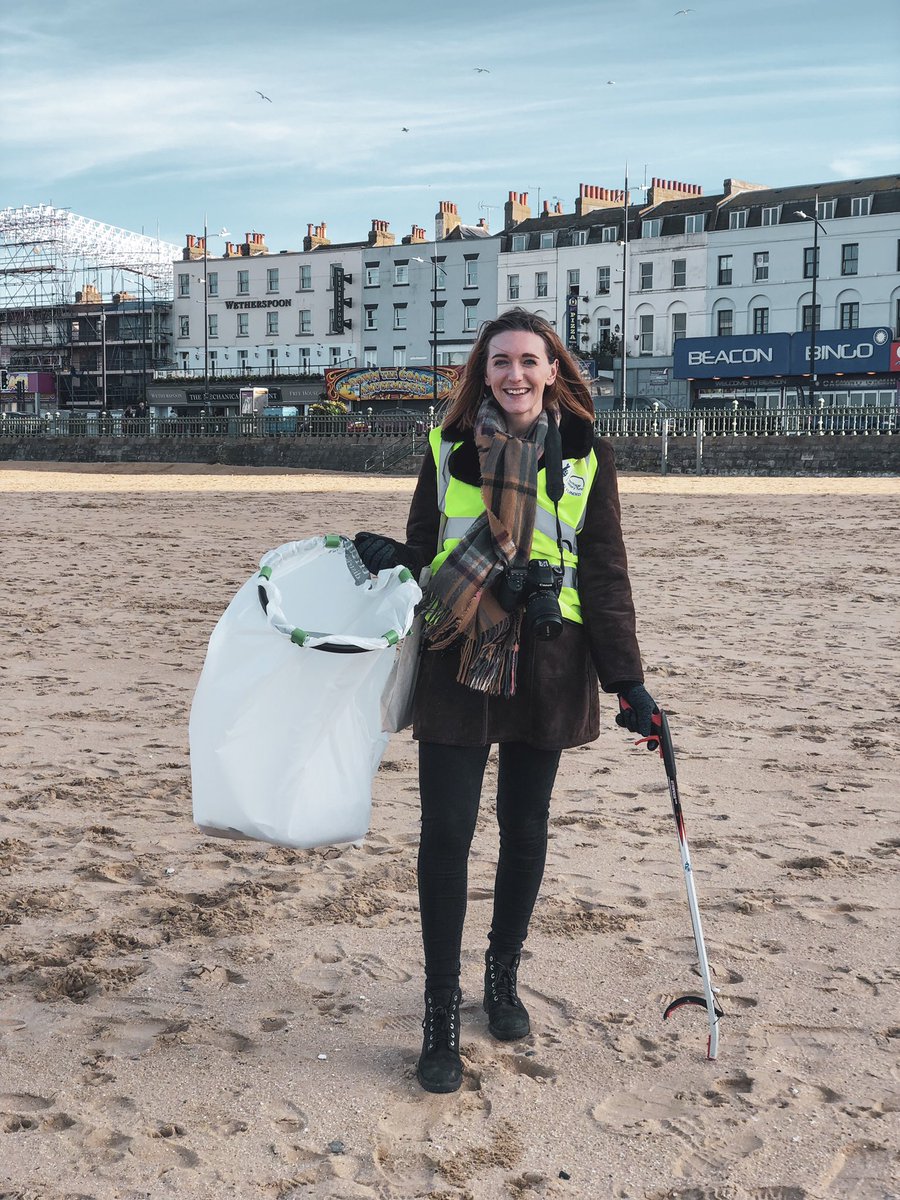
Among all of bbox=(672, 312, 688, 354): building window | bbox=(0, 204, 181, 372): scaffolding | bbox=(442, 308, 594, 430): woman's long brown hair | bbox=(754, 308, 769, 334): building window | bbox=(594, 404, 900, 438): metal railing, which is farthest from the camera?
bbox=(0, 204, 181, 372): scaffolding

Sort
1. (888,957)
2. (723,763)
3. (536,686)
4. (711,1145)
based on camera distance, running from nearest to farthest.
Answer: (711,1145), (536,686), (888,957), (723,763)

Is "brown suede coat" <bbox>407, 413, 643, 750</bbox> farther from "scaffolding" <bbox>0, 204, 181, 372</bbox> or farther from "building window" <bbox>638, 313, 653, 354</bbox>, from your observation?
"scaffolding" <bbox>0, 204, 181, 372</bbox>

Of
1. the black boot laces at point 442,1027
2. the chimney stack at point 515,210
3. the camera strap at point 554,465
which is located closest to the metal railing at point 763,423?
the chimney stack at point 515,210

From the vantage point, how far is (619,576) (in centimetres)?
322

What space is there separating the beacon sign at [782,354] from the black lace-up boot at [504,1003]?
45.5m

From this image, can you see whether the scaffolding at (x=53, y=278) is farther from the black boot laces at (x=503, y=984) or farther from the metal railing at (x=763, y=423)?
the black boot laces at (x=503, y=984)

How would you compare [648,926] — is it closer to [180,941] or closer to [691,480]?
[180,941]

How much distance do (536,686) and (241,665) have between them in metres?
0.72

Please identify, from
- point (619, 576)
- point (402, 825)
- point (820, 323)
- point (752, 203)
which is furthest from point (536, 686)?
point (752, 203)

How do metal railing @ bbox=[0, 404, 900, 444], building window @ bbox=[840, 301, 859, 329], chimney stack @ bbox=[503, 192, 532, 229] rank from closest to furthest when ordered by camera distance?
metal railing @ bbox=[0, 404, 900, 444] < building window @ bbox=[840, 301, 859, 329] < chimney stack @ bbox=[503, 192, 532, 229]

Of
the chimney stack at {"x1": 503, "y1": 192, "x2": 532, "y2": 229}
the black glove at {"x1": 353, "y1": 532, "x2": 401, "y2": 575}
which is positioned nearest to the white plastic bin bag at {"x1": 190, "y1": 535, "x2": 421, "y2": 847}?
the black glove at {"x1": 353, "y1": 532, "x2": 401, "y2": 575}

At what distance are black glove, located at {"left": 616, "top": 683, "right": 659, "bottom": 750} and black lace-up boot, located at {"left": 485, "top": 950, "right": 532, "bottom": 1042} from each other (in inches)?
28.3

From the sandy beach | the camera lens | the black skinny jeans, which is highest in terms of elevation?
the camera lens

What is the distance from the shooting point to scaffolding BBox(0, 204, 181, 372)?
79000mm
